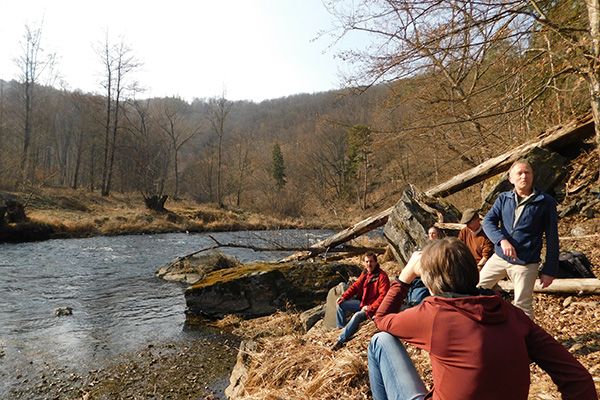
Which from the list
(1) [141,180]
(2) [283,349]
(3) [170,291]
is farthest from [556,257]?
(1) [141,180]

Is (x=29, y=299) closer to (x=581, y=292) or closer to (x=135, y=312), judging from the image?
(x=135, y=312)

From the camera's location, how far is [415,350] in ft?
14.6

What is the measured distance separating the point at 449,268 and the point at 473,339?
33cm

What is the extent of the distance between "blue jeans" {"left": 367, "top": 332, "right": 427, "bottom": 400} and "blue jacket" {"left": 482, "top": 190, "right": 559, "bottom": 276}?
6.41ft

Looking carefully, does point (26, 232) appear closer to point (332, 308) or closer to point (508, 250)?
point (332, 308)

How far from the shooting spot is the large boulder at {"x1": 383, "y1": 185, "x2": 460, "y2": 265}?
7508mm

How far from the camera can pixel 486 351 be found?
67.7 inches

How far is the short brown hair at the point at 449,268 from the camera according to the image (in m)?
1.88

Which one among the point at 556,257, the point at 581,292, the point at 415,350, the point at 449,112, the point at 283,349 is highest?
the point at 449,112

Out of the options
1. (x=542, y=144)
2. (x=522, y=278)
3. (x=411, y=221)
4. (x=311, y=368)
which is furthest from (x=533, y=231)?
(x=542, y=144)

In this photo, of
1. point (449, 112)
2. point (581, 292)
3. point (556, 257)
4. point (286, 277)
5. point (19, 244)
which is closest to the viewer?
point (556, 257)

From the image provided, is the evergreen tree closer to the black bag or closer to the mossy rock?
the mossy rock

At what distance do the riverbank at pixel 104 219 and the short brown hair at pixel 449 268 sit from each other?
77.3 feet

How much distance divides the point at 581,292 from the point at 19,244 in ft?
73.1
